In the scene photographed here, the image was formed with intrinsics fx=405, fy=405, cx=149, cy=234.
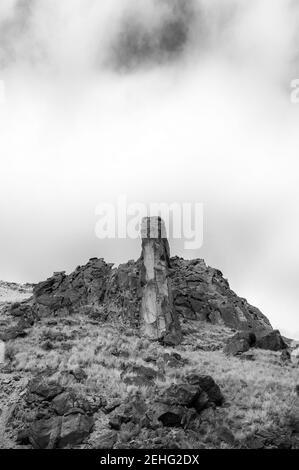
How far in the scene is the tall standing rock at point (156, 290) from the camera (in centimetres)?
3862

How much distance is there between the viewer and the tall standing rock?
127 feet

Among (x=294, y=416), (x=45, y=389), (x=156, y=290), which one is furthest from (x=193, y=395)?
(x=156, y=290)

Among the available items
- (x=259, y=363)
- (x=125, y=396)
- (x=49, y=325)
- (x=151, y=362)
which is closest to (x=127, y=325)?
(x=49, y=325)

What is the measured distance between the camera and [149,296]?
41.7 metres

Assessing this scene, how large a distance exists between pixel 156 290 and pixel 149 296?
3.12ft

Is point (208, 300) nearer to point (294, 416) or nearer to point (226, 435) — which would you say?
point (294, 416)

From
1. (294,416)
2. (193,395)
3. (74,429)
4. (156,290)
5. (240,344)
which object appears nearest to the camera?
(74,429)

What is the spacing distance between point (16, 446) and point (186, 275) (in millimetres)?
36344

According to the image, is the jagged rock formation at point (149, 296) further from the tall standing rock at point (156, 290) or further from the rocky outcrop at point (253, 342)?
the rocky outcrop at point (253, 342)

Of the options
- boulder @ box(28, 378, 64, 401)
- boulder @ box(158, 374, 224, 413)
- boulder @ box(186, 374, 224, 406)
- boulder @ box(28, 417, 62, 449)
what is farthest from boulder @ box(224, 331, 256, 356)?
boulder @ box(28, 417, 62, 449)

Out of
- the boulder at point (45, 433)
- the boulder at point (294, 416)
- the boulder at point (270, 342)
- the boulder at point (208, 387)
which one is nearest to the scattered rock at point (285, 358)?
the boulder at point (270, 342)

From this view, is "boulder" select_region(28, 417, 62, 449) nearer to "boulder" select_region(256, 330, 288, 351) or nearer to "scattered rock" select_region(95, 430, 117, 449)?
"scattered rock" select_region(95, 430, 117, 449)
